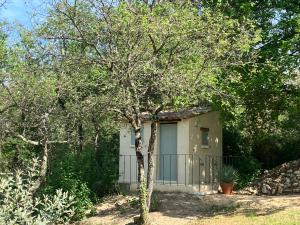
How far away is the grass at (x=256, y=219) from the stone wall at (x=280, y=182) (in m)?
4.18

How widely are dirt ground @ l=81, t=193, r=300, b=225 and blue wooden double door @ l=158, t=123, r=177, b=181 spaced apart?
1941 mm

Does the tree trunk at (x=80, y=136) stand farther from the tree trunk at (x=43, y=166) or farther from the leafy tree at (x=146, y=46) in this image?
the leafy tree at (x=146, y=46)

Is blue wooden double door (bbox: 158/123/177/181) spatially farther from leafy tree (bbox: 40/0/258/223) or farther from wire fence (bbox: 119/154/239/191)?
leafy tree (bbox: 40/0/258/223)

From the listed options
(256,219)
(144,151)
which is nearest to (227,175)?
(144,151)

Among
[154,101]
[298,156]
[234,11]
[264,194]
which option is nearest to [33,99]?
[154,101]

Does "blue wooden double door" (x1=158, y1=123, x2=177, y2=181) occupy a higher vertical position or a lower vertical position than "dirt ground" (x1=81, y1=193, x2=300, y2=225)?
higher

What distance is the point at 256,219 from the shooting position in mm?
14625

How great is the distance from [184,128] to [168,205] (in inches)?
164

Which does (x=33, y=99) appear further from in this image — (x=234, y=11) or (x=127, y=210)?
(x=234, y=11)

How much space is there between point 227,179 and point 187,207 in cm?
307

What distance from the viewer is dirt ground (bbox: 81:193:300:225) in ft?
51.5

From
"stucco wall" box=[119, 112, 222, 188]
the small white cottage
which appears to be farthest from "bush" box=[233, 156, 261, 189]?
"stucco wall" box=[119, 112, 222, 188]

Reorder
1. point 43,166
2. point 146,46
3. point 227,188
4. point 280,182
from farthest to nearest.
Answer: point 280,182
point 227,188
point 43,166
point 146,46

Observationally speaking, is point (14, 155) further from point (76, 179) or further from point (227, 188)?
point (227, 188)
